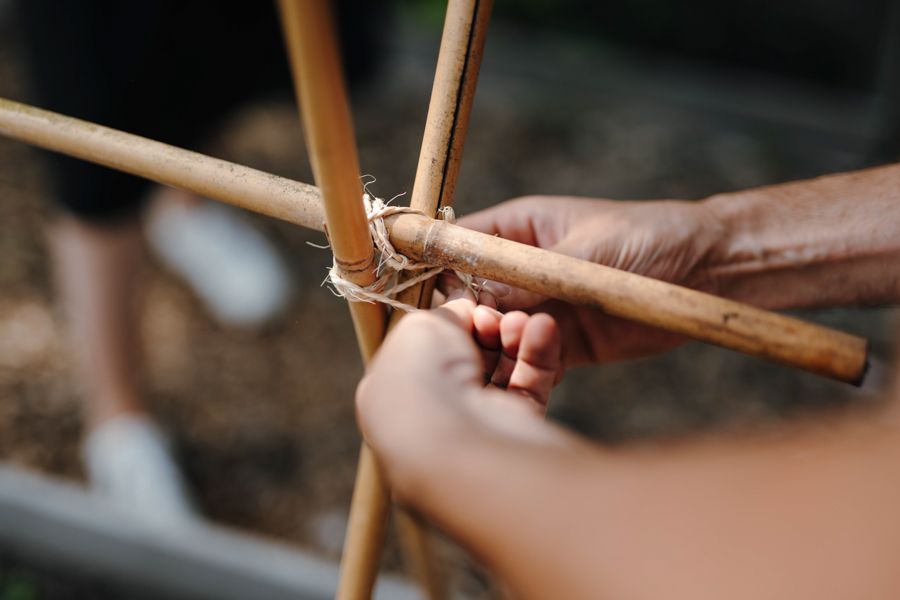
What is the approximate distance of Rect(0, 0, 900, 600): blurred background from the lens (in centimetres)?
149

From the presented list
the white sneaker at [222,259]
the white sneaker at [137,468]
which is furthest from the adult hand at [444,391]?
the white sneaker at [222,259]

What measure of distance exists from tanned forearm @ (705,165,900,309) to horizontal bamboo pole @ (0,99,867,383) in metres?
0.26

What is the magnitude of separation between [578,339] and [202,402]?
1044mm

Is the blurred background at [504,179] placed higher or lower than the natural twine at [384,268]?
higher

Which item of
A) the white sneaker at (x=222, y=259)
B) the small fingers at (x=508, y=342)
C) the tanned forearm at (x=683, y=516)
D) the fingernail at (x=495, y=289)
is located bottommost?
the tanned forearm at (x=683, y=516)

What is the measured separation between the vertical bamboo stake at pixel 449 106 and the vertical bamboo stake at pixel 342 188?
7 centimetres

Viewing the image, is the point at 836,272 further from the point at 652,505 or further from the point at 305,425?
the point at 305,425

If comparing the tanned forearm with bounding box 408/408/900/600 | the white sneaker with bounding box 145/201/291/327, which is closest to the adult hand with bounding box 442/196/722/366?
the tanned forearm with bounding box 408/408/900/600

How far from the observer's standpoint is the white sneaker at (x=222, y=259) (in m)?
1.74

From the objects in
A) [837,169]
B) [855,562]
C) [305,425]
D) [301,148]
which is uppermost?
[837,169]

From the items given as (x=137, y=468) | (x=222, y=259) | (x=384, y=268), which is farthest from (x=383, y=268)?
(x=222, y=259)

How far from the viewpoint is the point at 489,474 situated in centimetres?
42

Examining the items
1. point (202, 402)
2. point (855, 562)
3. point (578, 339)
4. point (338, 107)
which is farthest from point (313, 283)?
point (855, 562)

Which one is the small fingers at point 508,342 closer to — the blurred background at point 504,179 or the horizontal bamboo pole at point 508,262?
the horizontal bamboo pole at point 508,262
